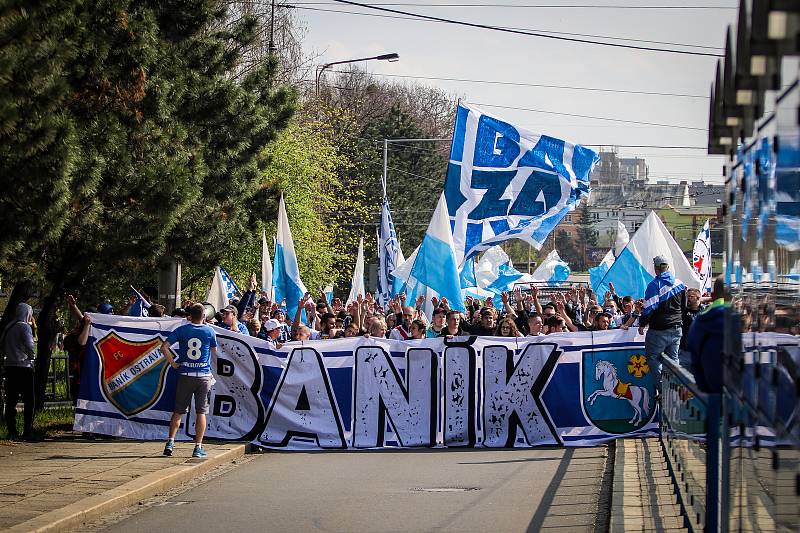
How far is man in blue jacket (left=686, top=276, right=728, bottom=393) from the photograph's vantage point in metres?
7.01

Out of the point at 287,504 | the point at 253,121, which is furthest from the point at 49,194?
the point at 253,121

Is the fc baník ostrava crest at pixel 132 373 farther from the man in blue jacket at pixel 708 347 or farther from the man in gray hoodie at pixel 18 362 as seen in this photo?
the man in blue jacket at pixel 708 347

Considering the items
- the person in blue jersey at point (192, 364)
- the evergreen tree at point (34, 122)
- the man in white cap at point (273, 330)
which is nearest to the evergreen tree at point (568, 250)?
the man in white cap at point (273, 330)

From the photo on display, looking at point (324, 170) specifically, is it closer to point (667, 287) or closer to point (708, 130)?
point (667, 287)

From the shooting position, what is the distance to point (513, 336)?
16875 millimetres

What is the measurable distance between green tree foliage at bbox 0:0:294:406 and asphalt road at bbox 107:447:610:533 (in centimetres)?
381

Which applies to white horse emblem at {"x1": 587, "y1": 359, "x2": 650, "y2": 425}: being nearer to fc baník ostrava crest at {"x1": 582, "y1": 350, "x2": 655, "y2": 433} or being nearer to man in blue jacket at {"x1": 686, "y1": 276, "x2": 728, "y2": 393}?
fc baník ostrava crest at {"x1": 582, "y1": 350, "x2": 655, "y2": 433}

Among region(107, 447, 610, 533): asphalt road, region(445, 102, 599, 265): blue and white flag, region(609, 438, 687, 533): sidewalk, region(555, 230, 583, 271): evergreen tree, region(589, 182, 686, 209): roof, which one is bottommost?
region(107, 447, 610, 533): asphalt road

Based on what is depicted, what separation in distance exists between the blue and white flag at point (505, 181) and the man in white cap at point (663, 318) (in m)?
6.63

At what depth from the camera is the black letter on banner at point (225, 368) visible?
1644 cm

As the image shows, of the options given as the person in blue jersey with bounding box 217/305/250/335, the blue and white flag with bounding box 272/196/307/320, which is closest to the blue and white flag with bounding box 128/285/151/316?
the blue and white flag with bounding box 272/196/307/320

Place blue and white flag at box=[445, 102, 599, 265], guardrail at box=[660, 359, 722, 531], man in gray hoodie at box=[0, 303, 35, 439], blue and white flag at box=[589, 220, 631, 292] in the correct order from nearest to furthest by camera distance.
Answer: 1. guardrail at box=[660, 359, 722, 531]
2. man in gray hoodie at box=[0, 303, 35, 439]
3. blue and white flag at box=[445, 102, 599, 265]
4. blue and white flag at box=[589, 220, 631, 292]

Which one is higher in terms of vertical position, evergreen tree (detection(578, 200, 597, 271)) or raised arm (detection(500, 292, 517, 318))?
evergreen tree (detection(578, 200, 597, 271))

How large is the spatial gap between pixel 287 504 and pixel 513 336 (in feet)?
20.6
